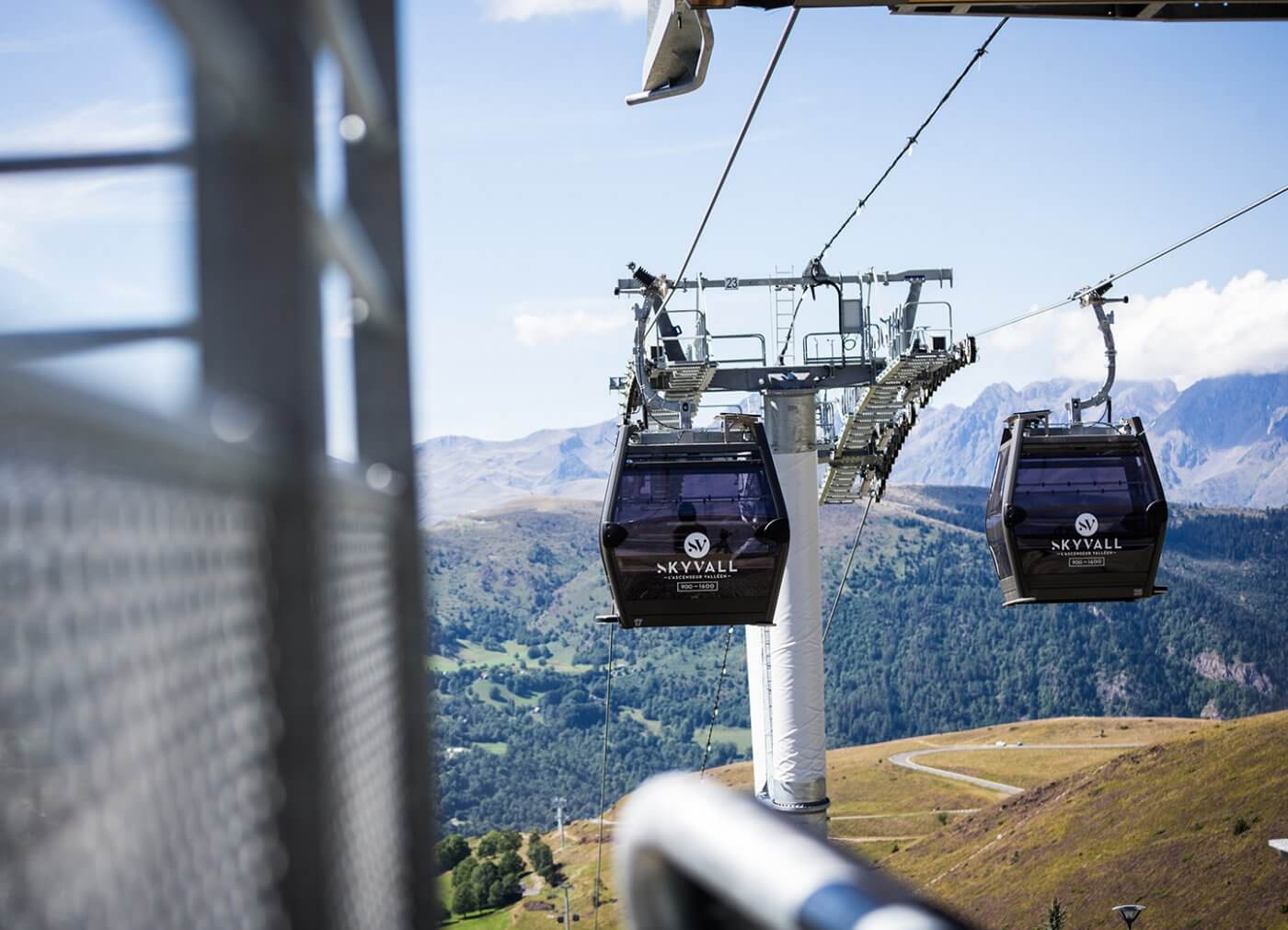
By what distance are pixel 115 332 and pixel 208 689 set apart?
227mm

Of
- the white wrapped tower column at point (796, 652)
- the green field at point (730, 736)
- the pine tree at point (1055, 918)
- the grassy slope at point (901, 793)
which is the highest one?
the white wrapped tower column at point (796, 652)

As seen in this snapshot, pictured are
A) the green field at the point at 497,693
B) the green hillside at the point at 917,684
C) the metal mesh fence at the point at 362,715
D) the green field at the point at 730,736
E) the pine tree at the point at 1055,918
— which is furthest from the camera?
the green field at the point at 497,693

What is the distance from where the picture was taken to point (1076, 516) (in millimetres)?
14164

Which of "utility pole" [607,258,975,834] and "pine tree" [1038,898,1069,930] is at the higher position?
"utility pole" [607,258,975,834]

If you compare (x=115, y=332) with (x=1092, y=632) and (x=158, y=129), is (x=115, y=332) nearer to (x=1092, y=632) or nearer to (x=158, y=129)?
(x=158, y=129)

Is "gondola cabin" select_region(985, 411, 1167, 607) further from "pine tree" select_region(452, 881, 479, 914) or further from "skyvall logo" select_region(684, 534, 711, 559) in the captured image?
"pine tree" select_region(452, 881, 479, 914)

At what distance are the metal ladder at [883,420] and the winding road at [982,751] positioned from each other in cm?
8413

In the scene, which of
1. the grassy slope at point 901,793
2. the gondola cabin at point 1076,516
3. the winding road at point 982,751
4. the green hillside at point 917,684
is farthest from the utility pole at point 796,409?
the green hillside at point 917,684

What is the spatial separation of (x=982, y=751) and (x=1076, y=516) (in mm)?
113283

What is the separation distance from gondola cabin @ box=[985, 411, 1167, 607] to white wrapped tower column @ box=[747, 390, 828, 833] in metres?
6.69

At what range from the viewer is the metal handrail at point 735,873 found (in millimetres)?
626

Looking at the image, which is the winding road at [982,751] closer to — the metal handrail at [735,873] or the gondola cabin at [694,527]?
the gondola cabin at [694,527]

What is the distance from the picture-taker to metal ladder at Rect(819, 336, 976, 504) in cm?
1920

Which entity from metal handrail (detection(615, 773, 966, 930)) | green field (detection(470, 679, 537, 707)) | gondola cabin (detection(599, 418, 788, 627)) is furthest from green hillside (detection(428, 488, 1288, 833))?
metal handrail (detection(615, 773, 966, 930))
